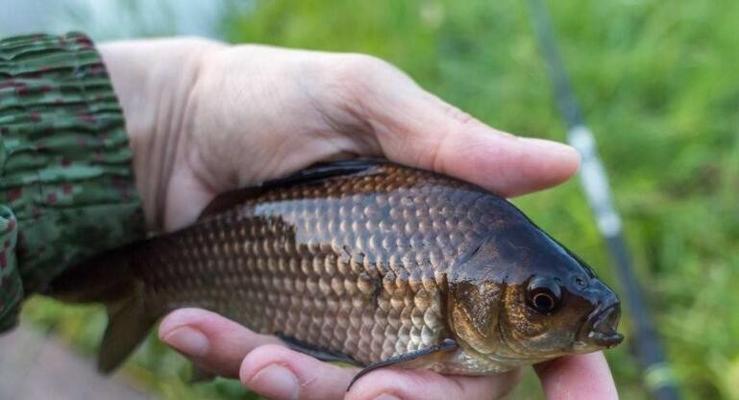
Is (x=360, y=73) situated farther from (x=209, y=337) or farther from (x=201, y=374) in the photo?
(x=201, y=374)

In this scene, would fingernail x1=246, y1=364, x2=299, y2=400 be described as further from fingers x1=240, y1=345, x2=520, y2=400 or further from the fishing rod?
the fishing rod

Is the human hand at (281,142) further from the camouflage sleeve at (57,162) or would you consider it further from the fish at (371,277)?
the camouflage sleeve at (57,162)

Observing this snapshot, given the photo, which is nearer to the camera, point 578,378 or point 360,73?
point 578,378

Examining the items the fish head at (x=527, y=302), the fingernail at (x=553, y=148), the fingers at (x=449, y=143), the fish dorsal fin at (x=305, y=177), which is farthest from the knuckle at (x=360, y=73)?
the fish head at (x=527, y=302)

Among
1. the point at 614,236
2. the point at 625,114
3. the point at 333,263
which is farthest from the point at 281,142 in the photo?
the point at 625,114

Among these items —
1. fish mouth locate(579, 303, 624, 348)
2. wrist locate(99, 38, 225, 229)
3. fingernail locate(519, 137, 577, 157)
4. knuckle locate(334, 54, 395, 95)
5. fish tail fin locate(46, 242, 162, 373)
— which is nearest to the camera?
fish mouth locate(579, 303, 624, 348)

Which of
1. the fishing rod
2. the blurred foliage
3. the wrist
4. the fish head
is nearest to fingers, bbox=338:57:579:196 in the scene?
the fish head
